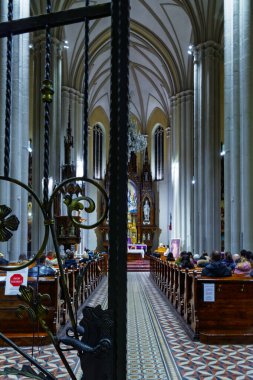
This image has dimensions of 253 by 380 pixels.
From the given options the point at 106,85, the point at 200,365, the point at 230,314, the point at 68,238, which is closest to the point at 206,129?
the point at 68,238

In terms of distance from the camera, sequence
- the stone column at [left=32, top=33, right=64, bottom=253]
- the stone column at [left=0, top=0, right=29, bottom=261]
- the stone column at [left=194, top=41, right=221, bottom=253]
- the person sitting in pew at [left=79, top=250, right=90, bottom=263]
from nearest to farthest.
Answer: the stone column at [left=0, top=0, right=29, bottom=261], the person sitting in pew at [left=79, top=250, right=90, bottom=263], the stone column at [left=32, top=33, right=64, bottom=253], the stone column at [left=194, top=41, right=221, bottom=253]

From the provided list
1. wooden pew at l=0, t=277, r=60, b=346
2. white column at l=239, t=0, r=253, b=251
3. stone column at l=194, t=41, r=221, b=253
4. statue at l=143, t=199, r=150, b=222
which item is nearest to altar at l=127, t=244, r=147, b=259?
statue at l=143, t=199, r=150, b=222

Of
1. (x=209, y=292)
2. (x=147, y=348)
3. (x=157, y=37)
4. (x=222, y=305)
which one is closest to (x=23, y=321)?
(x=147, y=348)

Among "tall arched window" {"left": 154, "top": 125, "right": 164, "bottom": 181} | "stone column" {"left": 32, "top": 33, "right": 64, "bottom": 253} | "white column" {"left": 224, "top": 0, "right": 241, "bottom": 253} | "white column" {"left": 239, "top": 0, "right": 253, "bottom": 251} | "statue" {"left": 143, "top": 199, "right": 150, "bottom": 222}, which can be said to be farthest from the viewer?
"tall arched window" {"left": 154, "top": 125, "right": 164, "bottom": 181}

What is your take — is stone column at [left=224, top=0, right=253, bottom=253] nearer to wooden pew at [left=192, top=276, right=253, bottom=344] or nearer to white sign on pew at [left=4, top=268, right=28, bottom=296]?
wooden pew at [left=192, top=276, right=253, bottom=344]

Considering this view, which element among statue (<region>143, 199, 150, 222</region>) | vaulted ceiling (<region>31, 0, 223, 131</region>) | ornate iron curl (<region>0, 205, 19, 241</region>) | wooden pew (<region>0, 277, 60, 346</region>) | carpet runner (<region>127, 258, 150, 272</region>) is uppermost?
vaulted ceiling (<region>31, 0, 223, 131</region>)

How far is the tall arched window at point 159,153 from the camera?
120 feet

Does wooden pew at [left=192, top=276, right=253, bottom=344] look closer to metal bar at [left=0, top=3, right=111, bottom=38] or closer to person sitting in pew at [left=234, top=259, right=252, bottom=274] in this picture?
person sitting in pew at [left=234, top=259, right=252, bottom=274]

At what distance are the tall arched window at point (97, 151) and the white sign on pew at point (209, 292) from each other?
3008cm

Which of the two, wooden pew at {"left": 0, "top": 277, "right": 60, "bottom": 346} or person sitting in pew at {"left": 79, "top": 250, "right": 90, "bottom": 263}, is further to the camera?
person sitting in pew at {"left": 79, "top": 250, "right": 90, "bottom": 263}

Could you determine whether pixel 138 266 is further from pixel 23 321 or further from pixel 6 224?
pixel 6 224

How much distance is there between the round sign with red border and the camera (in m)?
6.56

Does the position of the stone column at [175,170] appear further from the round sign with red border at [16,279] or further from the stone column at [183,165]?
the round sign with red border at [16,279]

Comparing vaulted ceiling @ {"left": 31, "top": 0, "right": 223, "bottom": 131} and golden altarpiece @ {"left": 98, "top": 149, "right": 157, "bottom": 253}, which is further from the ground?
vaulted ceiling @ {"left": 31, "top": 0, "right": 223, "bottom": 131}
